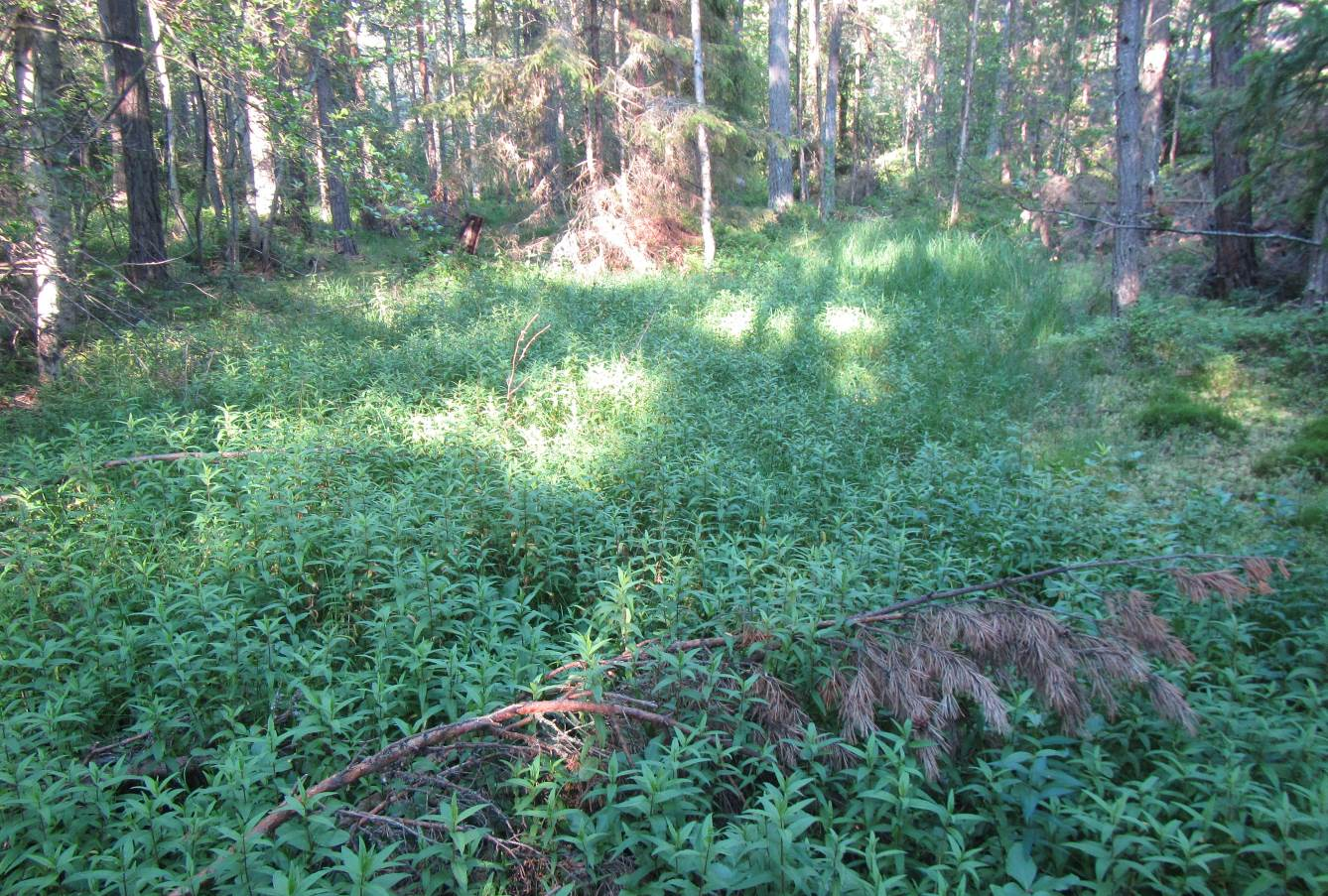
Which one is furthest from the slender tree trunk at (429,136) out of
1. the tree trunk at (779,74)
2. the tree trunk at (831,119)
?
the tree trunk at (831,119)

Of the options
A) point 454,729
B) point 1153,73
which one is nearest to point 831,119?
point 1153,73

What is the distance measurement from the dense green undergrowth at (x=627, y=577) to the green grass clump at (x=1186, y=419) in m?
0.09

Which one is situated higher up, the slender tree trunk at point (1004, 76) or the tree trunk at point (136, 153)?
the slender tree trunk at point (1004, 76)

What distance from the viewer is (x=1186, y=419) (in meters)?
6.64

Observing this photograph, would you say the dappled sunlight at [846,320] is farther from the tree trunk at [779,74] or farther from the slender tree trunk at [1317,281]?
the tree trunk at [779,74]

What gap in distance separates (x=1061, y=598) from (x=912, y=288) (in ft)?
29.9

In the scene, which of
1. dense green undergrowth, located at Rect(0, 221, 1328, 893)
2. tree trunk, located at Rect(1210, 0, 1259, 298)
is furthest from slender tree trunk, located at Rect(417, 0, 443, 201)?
tree trunk, located at Rect(1210, 0, 1259, 298)

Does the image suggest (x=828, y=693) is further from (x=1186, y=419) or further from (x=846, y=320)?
(x=846, y=320)

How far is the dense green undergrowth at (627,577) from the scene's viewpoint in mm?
2092

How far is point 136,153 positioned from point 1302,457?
1585 centimetres

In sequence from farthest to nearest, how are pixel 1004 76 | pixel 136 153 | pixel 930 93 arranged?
pixel 930 93, pixel 1004 76, pixel 136 153

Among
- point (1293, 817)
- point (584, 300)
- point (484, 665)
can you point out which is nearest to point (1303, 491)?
point (1293, 817)

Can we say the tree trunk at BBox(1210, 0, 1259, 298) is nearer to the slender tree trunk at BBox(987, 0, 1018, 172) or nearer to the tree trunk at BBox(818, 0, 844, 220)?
the tree trunk at BBox(818, 0, 844, 220)

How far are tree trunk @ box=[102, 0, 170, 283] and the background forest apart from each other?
0.22 feet
